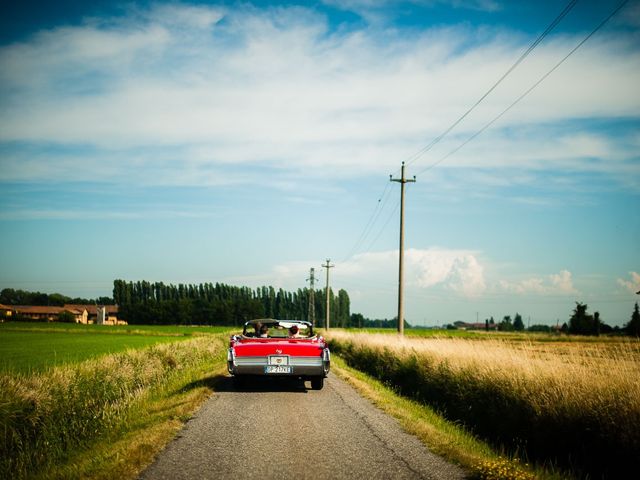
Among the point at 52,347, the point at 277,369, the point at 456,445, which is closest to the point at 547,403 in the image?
the point at 456,445

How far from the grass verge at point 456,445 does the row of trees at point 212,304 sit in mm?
121507

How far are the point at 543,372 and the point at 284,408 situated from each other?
4.76m

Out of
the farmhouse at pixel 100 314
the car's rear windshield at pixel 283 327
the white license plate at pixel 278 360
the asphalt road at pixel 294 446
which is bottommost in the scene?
the farmhouse at pixel 100 314

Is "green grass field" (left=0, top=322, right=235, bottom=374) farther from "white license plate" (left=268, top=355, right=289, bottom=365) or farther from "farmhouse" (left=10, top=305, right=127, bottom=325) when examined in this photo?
"farmhouse" (left=10, top=305, right=127, bottom=325)

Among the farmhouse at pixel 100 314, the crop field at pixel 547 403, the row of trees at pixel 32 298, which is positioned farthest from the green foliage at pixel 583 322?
the row of trees at pixel 32 298

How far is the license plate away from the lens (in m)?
11.2

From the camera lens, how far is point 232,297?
15275cm

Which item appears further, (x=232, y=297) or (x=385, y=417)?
(x=232, y=297)

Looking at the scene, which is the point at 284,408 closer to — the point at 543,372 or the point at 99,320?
the point at 543,372

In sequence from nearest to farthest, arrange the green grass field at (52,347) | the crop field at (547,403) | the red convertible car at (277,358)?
1. the crop field at (547,403)
2. the red convertible car at (277,358)
3. the green grass field at (52,347)

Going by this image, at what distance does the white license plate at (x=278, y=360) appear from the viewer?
37.0ft

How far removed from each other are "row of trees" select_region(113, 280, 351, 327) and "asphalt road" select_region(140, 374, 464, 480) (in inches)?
4813

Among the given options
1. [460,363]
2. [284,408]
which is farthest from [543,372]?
[284,408]

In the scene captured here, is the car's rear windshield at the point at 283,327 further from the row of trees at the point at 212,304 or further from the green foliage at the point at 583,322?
the row of trees at the point at 212,304
